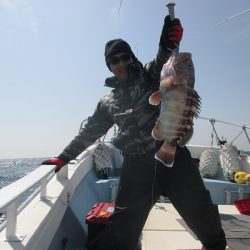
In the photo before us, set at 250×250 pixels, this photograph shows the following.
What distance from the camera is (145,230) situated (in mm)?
4426

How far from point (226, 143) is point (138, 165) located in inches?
211

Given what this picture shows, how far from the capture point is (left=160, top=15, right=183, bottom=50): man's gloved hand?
2.61 meters

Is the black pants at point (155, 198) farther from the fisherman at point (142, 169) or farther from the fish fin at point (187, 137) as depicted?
the fish fin at point (187, 137)

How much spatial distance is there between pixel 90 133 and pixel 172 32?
1519 mm

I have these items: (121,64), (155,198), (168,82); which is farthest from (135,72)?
(155,198)

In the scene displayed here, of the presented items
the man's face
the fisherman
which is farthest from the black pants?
the man's face

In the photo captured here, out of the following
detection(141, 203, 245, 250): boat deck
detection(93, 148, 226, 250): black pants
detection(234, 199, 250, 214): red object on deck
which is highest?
detection(93, 148, 226, 250): black pants

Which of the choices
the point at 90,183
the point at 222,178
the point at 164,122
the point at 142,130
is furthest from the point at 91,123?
the point at 222,178

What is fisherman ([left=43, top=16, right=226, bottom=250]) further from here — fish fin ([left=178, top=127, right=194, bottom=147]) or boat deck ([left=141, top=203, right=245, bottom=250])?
boat deck ([left=141, top=203, right=245, bottom=250])

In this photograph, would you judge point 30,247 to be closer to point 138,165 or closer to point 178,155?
point 138,165

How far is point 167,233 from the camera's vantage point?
171 inches

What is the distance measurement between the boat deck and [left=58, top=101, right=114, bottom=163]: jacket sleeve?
136 cm

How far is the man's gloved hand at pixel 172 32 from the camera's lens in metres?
2.61

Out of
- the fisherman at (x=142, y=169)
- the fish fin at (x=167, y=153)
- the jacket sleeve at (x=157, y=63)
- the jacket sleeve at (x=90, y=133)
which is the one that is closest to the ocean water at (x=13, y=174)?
the jacket sleeve at (x=90, y=133)
